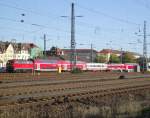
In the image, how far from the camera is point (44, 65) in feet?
249

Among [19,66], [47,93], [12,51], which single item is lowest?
[47,93]

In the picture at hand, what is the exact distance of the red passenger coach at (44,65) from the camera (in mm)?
73438

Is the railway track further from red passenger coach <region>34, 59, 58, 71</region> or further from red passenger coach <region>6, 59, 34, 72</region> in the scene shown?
red passenger coach <region>34, 59, 58, 71</region>

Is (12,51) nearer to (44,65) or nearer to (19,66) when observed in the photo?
(44,65)

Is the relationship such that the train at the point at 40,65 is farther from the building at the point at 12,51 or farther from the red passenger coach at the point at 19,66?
the building at the point at 12,51

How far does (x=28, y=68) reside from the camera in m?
70.9

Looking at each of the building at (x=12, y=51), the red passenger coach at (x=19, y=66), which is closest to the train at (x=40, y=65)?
the red passenger coach at (x=19, y=66)

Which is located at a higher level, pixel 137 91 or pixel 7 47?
pixel 7 47

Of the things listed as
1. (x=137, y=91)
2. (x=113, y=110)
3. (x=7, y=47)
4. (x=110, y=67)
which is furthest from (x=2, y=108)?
(x=7, y=47)

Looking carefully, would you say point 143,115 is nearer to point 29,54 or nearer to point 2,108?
point 2,108

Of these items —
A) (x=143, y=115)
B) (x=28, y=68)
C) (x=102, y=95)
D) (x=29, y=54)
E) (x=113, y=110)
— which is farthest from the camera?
(x=29, y=54)

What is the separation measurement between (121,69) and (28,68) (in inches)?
1630

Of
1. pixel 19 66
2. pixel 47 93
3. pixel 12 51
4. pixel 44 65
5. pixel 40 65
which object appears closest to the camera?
pixel 47 93

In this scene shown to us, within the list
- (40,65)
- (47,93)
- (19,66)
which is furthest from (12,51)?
(47,93)
